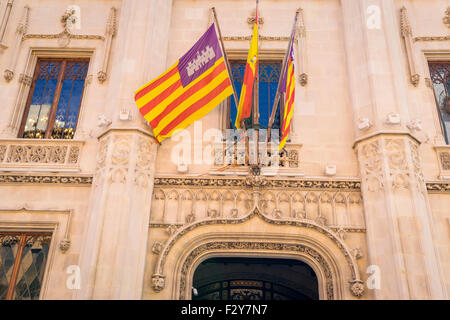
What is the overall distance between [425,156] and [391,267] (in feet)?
10.5

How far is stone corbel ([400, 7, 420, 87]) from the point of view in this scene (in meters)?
10.8

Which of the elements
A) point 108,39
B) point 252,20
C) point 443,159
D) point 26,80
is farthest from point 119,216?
point 443,159

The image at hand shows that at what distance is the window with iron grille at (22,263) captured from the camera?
888 centimetres

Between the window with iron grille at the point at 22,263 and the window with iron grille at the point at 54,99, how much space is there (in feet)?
8.87

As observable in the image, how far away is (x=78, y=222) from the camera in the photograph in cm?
930

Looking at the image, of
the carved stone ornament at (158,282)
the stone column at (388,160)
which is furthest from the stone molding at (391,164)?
the carved stone ornament at (158,282)

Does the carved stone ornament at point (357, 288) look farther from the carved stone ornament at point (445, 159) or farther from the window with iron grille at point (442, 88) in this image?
the window with iron grille at point (442, 88)

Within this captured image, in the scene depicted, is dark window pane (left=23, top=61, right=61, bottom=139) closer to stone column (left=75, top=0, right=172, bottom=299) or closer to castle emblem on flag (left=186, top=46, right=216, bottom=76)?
stone column (left=75, top=0, right=172, bottom=299)

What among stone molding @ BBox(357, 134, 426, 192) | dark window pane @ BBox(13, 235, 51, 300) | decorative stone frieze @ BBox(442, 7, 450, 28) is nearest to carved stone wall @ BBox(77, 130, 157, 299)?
dark window pane @ BBox(13, 235, 51, 300)

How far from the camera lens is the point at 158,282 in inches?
334

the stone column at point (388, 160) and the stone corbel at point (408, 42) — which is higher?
the stone corbel at point (408, 42)

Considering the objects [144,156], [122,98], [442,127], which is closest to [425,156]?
[442,127]

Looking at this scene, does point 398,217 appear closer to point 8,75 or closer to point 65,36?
point 65,36
